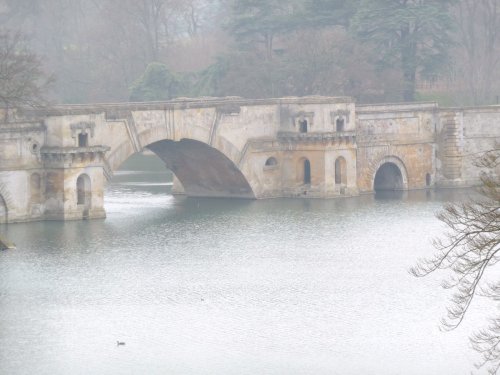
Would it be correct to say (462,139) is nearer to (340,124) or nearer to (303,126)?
(340,124)

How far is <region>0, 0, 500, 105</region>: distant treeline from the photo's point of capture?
74750 millimetres

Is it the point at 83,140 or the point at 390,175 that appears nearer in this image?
the point at 83,140

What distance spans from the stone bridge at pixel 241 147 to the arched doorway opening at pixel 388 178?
1.7 inches

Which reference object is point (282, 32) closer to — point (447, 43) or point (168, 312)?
point (447, 43)

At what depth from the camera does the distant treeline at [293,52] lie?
74750 millimetres

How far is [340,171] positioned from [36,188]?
14.2 m

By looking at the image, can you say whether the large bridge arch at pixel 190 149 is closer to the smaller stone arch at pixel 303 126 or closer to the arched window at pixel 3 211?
the smaller stone arch at pixel 303 126

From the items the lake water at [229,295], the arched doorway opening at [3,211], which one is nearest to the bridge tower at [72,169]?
the lake water at [229,295]

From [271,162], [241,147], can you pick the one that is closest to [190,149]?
[241,147]

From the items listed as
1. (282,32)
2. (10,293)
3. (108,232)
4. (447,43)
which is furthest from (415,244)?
(282,32)

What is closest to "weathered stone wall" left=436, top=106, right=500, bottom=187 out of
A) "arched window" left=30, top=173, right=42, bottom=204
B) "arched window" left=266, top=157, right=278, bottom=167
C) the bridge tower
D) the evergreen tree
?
"arched window" left=266, top=157, right=278, bottom=167

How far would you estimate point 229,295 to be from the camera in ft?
138

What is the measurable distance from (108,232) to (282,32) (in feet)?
107

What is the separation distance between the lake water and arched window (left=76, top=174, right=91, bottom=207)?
1047 millimetres
